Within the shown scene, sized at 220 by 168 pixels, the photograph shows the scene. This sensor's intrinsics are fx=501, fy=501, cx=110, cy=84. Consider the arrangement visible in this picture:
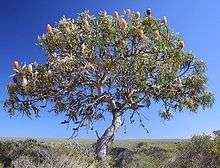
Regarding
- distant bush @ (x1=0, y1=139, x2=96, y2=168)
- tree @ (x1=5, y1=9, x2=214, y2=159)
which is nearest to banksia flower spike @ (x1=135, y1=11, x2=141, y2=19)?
tree @ (x1=5, y1=9, x2=214, y2=159)

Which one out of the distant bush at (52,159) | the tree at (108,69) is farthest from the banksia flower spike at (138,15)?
the distant bush at (52,159)

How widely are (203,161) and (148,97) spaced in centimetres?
592

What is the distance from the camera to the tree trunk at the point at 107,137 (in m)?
24.2

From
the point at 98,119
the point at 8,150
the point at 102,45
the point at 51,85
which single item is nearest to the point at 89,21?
the point at 102,45

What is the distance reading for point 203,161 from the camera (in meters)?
21.1

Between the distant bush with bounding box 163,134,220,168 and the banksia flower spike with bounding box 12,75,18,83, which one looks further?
the banksia flower spike with bounding box 12,75,18,83

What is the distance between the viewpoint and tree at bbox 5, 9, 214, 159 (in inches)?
920

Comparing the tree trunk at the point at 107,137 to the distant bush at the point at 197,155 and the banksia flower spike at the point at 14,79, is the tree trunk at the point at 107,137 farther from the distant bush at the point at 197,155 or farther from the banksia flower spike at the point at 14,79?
the banksia flower spike at the point at 14,79

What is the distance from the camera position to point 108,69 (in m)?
24.0

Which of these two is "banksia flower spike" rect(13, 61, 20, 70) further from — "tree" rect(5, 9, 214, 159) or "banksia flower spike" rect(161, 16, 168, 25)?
"banksia flower spike" rect(161, 16, 168, 25)

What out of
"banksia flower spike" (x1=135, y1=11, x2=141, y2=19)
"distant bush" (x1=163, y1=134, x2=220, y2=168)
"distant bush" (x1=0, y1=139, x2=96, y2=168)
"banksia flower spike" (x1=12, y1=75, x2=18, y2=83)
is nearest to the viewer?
"distant bush" (x1=0, y1=139, x2=96, y2=168)

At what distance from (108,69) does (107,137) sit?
3.49m

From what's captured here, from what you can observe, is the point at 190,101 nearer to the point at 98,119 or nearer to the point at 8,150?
the point at 98,119

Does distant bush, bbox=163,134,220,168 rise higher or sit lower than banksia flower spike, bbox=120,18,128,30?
lower
